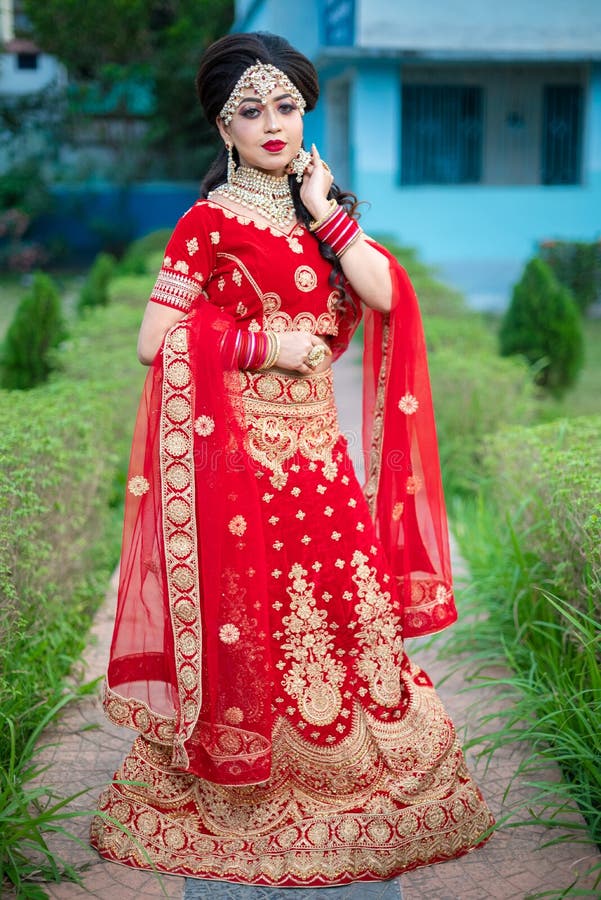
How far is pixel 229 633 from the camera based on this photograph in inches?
103

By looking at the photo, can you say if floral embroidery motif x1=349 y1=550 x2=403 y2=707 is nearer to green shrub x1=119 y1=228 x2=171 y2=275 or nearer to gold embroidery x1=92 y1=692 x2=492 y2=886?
gold embroidery x1=92 y1=692 x2=492 y2=886

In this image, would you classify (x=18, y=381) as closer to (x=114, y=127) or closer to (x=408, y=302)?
(x=408, y=302)

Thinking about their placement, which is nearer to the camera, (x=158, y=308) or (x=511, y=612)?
(x=158, y=308)

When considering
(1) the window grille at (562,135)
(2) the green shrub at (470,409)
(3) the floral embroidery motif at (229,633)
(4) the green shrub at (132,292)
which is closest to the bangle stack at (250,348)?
(3) the floral embroidery motif at (229,633)

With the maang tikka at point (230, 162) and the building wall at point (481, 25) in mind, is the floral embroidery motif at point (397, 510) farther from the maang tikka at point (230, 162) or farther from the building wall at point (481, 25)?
the building wall at point (481, 25)

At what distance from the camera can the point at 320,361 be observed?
270cm

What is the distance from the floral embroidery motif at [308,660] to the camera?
2.73 metres

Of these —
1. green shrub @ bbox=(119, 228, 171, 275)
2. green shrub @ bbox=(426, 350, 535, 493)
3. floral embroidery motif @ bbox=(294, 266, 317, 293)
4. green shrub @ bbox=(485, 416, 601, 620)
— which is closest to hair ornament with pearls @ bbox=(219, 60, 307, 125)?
floral embroidery motif @ bbox=(294, 266, 317, 293)

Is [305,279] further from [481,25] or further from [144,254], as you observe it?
[144,254]

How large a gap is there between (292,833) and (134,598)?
75 cm

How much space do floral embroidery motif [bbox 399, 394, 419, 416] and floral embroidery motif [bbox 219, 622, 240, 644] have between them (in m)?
0.76

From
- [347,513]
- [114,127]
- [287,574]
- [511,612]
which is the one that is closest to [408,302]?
[347,513]

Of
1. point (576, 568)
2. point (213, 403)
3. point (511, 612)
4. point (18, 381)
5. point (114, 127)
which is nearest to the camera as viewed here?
point (213, 403)

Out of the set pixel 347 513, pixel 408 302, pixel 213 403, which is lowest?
pixel 347 513
